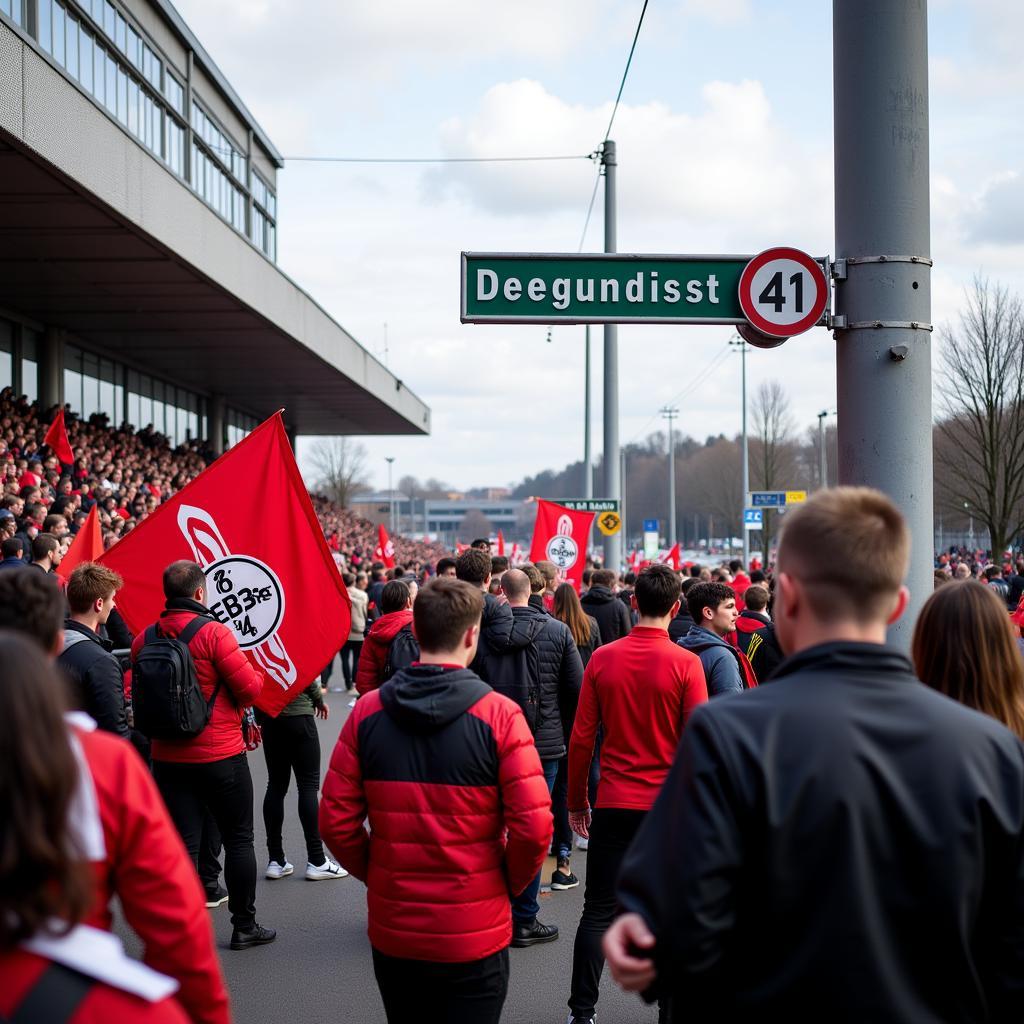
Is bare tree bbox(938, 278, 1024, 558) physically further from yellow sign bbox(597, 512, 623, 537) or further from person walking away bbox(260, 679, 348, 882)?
person walking away bbox(260, 679, 348, 882)

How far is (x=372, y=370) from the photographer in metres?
33.8

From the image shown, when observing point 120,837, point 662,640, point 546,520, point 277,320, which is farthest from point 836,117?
point 277,320

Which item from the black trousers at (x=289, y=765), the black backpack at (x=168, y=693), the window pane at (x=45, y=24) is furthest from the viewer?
the window pane at (x=45, y=24)

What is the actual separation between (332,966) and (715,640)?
253cm

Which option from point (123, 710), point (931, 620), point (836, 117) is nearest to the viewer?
point (931, 620)

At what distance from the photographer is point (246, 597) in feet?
21.3

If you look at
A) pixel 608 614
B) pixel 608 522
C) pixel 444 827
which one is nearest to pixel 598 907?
pixel 444 827

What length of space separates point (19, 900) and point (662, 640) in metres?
3.50

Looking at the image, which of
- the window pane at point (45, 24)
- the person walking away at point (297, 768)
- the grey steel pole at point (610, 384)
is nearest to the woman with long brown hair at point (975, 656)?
the person walking away at point (297, 768)

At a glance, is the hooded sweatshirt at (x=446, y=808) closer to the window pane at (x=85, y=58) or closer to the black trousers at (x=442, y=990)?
the black trousers at (x=442, y=990)

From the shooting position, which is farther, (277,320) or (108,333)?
(108,333)

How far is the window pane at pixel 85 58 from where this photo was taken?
20.4 metres

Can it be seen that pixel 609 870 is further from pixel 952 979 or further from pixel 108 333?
pixel 108 333

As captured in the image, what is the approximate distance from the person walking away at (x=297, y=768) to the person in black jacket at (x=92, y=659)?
1693 millimetres
